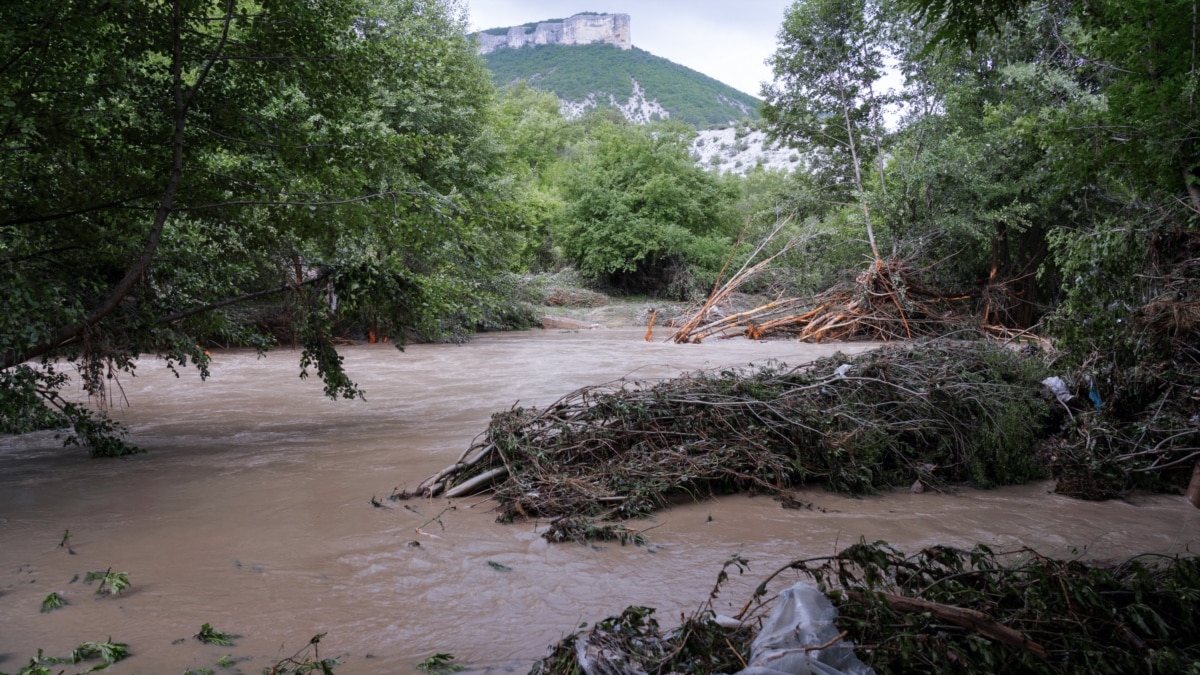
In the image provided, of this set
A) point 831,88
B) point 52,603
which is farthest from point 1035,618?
point 831,88

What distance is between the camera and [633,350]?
1756cm

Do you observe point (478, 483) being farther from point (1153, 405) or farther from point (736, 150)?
point (736, 150)

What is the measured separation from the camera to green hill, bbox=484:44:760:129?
372 feet

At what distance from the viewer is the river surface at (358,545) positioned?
3.51 m

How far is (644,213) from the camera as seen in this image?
113 feet

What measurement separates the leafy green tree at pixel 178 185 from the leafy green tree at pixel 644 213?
2513 cm

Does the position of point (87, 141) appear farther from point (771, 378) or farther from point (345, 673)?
point (771, 378)

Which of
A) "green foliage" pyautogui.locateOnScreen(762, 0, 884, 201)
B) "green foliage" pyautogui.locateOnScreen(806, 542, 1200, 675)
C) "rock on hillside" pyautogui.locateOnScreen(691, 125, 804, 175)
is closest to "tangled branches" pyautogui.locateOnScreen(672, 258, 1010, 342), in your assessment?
"green foliage" pyautogui.locateOnScreen(762, 0, 884, 201)

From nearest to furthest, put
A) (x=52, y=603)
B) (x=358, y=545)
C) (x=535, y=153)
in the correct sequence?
(x=52, y=603) → (x=358, y=545) → (x=535, y=153)

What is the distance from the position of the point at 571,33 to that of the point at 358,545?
15403cm

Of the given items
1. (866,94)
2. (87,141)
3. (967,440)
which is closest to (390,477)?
(87,141)

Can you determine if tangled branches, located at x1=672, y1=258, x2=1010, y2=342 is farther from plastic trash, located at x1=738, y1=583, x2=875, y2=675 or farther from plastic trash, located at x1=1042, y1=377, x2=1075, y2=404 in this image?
plastic trash, located at x1=738, y1=583, x2=875, y2=675

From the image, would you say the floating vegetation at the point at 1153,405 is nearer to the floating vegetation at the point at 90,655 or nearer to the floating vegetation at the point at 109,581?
the floating vegetation at the point at 90,655

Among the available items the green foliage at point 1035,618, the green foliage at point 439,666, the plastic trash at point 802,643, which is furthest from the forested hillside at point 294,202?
the green foliage at point 439,666
